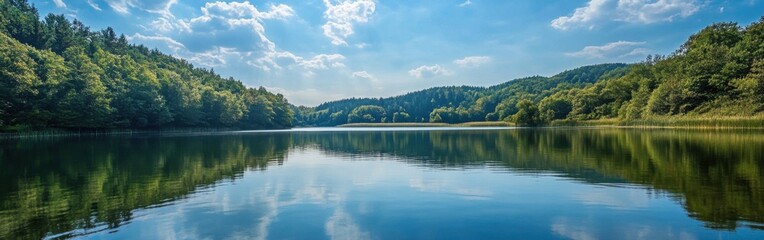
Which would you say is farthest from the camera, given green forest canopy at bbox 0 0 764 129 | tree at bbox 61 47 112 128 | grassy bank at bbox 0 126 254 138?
tree at bbox 61 47 112 128

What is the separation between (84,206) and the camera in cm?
1292

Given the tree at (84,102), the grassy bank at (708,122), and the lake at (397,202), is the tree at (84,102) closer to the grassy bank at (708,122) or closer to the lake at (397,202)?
the lake at (397,202)

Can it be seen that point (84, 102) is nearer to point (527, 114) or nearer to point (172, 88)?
point (172, 88)

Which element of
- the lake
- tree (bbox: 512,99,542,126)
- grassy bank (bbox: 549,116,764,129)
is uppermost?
tree (bbox: 512,99,542,126)

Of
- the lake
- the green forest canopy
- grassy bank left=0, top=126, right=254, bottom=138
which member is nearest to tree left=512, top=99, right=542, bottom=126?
the green forest canopy

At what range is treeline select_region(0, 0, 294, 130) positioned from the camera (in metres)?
69.8

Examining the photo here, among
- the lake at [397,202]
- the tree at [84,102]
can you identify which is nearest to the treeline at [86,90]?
the tree at [84,102]

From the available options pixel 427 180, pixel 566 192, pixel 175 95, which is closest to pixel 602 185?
pixel 566 192

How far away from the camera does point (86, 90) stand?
79750mm

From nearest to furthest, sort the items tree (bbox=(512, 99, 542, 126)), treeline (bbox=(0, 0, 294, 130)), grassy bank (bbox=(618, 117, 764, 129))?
grassy bank (bbox=(618, 117, 764, 129)) < treeline (bbox=(0, 0, 294, 130)) < tree (bbox=(512, 99, 542, 126))

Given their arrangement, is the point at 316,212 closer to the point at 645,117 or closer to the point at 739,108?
the point at 739,108

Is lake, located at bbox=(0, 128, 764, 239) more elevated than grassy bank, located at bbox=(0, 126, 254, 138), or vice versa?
grassy bank, located at bbox=(0, 126, 254, 138)

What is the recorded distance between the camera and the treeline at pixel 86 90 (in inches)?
2749

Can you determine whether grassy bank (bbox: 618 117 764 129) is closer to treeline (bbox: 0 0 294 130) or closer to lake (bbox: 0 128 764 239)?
lake (bbox: 0 128 764 239)
